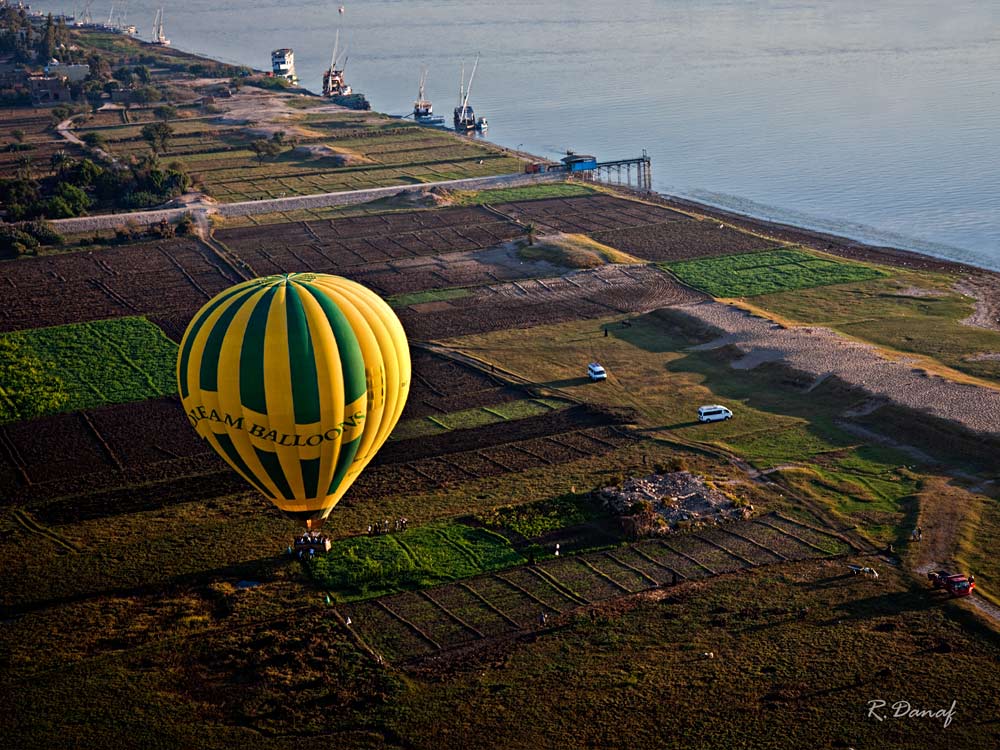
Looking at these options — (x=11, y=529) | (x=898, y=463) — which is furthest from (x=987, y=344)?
(x=11, y=529)

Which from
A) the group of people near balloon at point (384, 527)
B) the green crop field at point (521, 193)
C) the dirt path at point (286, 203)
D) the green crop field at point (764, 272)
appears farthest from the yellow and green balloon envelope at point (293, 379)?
the green crop field at point (521, 193)

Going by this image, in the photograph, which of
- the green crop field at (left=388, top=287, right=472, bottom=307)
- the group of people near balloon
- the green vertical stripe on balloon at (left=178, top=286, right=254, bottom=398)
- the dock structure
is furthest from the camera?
the dock structure

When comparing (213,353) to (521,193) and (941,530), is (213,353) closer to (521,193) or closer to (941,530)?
(941,530)

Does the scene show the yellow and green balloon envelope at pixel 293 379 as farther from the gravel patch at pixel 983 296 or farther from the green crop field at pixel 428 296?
the gravel patch at pixel 983 296

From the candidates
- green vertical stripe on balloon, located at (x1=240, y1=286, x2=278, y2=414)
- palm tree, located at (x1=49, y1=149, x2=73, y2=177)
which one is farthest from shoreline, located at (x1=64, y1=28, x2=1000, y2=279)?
green vertical stripe on balloon, located at (x1=240, y1=286, x2=278, y2=414)

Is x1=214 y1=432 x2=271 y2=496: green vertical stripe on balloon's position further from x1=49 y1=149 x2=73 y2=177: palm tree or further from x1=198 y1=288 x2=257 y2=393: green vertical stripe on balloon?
x1=49 y1=149 x2=73 y2=177: palm tree

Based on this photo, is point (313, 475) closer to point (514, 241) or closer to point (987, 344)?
point (987, 344)

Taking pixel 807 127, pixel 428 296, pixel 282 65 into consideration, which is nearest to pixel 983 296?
pixel 428 296
